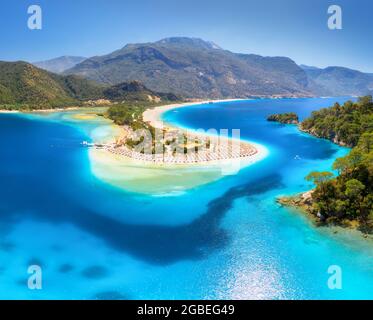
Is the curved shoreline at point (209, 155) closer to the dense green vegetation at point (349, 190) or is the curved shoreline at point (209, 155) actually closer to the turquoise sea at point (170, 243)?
the turquoise sea at point (170, 243)

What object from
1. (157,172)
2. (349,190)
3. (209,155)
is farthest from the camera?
(209,155)

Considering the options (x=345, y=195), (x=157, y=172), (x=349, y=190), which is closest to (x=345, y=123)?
(x=345, y=195)

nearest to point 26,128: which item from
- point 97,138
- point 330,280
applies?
point 97,138

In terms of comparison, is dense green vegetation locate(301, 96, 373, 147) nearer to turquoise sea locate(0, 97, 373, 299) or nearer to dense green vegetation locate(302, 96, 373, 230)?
dense green vegetation locate(302, 96, 373, 230)

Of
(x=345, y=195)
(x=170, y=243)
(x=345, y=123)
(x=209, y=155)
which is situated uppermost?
(x=345, y=123)

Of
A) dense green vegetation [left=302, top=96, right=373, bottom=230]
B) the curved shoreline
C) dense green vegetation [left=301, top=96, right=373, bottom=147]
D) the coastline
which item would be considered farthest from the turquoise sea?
dense green vegetation [left=301, top=96, right=373, bottom=147]

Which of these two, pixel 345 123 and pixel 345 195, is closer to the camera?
pixel 345 195

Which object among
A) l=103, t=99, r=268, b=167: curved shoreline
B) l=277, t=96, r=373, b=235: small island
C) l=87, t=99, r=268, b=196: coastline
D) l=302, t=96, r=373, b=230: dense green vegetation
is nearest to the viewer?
l=277, t=96, r=373, b=235: small island

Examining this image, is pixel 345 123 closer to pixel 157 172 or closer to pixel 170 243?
pixel 157 172
